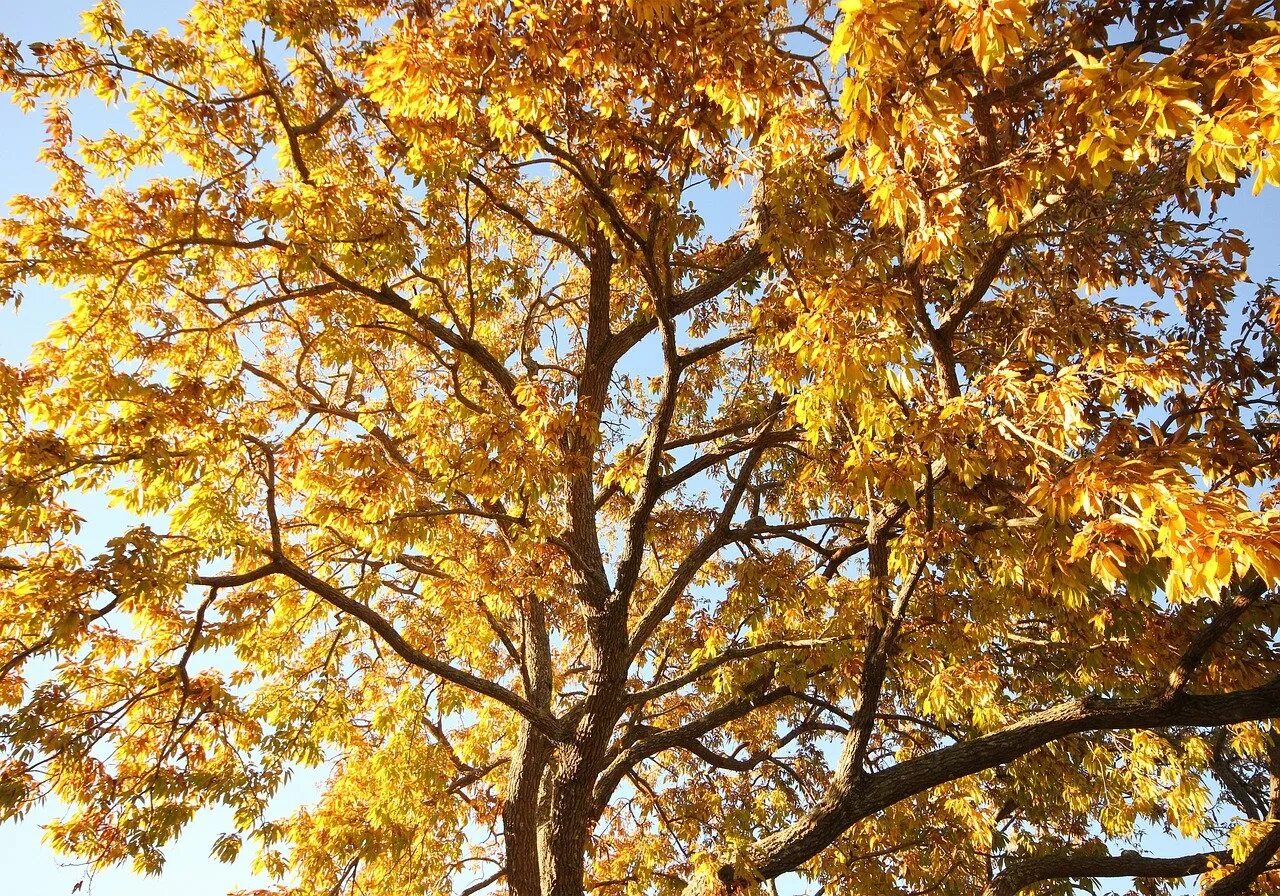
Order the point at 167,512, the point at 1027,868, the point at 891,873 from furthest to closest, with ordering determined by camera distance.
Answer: the point at 891,873 < the point at 1027,868 < the point at 167,512

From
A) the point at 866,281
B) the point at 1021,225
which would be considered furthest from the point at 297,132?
the point at 1021,225

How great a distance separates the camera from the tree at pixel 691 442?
132 inches

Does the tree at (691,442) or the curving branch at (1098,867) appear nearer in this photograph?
the tree at (691,442)

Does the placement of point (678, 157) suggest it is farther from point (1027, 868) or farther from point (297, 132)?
point (1027, 868)

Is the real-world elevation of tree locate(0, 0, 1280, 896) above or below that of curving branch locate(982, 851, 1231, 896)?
above

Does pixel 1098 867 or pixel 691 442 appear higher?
pixel 691 442

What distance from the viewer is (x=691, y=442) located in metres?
6.57

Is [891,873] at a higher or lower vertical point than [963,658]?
lower

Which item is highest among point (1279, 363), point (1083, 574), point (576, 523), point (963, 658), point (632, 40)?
point (632, 40)

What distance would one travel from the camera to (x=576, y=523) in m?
6.78

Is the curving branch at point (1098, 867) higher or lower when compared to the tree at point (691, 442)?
lower

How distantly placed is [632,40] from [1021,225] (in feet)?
7.49

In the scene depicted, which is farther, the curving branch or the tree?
the curving branch

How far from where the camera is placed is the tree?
11.0 feet
